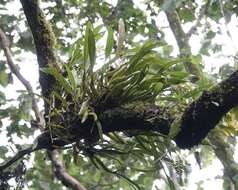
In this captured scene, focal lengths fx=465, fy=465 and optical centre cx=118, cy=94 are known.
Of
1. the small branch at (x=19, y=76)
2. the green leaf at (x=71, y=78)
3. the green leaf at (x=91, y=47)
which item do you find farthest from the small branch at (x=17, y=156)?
the small branch at (x=19, y=76)

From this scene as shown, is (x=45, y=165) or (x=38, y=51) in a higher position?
(x=38, y=51)

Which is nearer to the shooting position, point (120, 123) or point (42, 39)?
point (120, 123)

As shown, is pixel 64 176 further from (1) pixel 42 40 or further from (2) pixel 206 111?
(2) pixel 206 111

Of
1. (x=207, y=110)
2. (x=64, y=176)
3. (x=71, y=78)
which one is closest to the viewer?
(x=207, y=110)

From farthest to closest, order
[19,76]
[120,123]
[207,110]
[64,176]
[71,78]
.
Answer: [19,76] → [64,176] → [71,78] → [120,123] → [207,110]

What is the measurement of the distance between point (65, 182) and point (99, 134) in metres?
0.77

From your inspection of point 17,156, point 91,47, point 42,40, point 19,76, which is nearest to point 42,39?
point 42,40

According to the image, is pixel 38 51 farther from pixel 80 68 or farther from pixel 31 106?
pixel 31 106

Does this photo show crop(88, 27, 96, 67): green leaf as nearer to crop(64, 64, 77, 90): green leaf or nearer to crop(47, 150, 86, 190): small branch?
crop(64, 64, 77, 90): green leaf

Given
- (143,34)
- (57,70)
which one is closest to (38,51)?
(57,70)

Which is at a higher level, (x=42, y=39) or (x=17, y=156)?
(x=42, y=39)

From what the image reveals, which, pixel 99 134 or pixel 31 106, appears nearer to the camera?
pixel 99 134

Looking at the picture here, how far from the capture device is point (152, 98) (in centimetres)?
176

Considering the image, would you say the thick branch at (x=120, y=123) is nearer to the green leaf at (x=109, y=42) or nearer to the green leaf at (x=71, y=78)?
the green leaf at (x=71, y=78)
